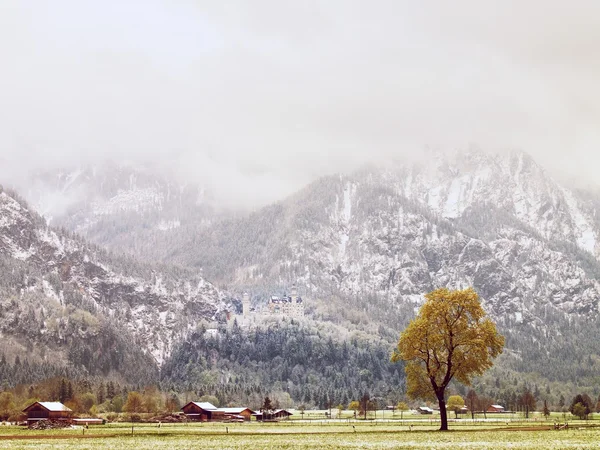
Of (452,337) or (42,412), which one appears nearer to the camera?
(452,337)

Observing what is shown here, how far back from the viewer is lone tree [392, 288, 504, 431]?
10131cm

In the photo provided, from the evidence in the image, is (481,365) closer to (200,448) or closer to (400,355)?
(400,355)

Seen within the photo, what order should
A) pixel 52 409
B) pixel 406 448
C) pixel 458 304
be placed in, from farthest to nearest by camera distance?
pixel 52 409 < pixel 458 304 < pixel 406 448

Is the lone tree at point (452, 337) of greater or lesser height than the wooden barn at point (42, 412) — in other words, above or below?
above

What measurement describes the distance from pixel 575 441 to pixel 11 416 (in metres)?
148

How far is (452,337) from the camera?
10219cm

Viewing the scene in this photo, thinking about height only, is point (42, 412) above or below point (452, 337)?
below

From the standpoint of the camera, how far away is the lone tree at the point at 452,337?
332ft

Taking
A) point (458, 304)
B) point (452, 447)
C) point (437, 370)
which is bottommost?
point (452, 447)

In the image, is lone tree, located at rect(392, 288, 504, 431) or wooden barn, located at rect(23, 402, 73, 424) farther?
wooden barn, located at rect(23, 402, 73, 424)

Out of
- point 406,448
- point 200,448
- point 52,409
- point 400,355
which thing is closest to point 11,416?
point 52,409

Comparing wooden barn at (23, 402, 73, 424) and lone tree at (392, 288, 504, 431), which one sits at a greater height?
lone tree at (392, 288, 504, 431)

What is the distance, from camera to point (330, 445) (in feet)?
245

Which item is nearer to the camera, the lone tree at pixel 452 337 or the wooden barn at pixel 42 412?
the lone tree at pixel 452 337
